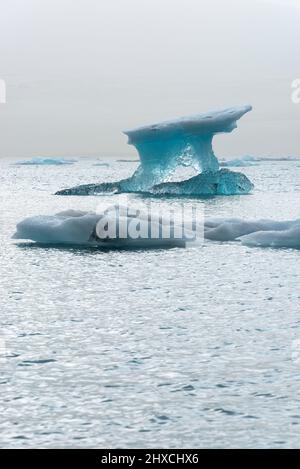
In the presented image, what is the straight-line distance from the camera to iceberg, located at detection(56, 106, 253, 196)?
30750mm

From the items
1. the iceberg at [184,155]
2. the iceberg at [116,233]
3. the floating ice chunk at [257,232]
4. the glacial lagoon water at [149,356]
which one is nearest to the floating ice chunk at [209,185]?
the iceberg at [184,155]

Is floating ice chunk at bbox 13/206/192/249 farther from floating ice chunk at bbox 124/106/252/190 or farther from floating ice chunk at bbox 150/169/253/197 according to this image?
floating ice chunk at bbox 150/169/253/197

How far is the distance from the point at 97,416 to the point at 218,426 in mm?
814

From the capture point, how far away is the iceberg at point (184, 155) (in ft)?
101

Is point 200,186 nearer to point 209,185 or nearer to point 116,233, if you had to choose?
point 209,185

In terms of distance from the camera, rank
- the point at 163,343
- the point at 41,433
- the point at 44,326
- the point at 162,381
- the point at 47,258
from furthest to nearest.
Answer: the point at 47,258
the point at 44,326
the point at 163,343
the point at 162,381
the point at 41,433

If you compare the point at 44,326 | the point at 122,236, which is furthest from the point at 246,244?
the point at 44,326

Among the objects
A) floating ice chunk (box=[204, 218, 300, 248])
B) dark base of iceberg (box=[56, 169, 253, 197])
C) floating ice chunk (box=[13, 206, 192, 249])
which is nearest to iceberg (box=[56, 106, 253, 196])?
dark base of iceberg (box=[56, 169, 253, 197])

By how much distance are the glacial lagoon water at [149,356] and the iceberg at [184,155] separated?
1816 cm

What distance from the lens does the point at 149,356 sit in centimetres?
708

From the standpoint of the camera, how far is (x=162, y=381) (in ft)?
20.7

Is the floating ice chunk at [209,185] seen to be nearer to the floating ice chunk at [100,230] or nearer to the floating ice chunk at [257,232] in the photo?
the floating ice chunk at [257,232]

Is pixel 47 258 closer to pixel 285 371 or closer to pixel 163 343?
pixel 163 343

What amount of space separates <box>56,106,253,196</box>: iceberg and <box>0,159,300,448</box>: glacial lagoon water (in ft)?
59.6
